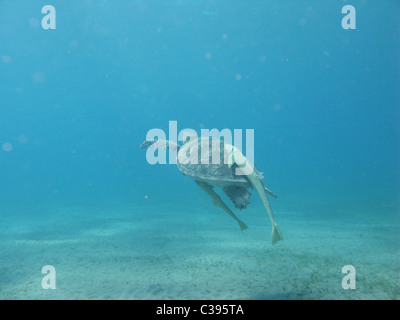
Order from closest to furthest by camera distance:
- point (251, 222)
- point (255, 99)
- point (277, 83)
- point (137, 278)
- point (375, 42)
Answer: point (137, 278)
point (251, 222)
point (375, 42)
point (277, 83)
point (255, 99)

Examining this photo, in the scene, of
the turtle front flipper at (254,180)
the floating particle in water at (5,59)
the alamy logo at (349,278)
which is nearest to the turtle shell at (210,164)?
the turtle front flipper at (254,180)

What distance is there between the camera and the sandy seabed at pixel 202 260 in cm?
424

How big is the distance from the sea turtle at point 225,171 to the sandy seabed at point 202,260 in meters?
1.56

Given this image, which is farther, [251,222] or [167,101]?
[167,101]

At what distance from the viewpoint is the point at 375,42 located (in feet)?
141

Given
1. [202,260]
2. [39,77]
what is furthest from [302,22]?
[39,77]

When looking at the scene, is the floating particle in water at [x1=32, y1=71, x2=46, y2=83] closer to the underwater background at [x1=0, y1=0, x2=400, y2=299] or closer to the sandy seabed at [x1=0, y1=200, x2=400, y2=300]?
the underwater background at [x1=0, y1=0, x2=400, y2=299]

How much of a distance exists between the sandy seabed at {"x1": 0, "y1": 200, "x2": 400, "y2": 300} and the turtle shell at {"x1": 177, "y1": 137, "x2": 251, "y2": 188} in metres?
1.85

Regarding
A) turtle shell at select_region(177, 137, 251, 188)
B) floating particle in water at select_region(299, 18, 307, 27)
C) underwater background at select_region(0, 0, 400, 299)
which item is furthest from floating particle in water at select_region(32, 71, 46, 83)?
turtle shell at select_region(177, 137, 251, 188)

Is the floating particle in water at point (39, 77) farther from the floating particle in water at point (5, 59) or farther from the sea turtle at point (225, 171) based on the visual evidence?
the sea turtle at point (225, 171)

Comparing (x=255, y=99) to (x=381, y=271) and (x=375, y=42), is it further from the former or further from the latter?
(x=381, y=271)

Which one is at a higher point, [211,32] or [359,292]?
[211,32]
